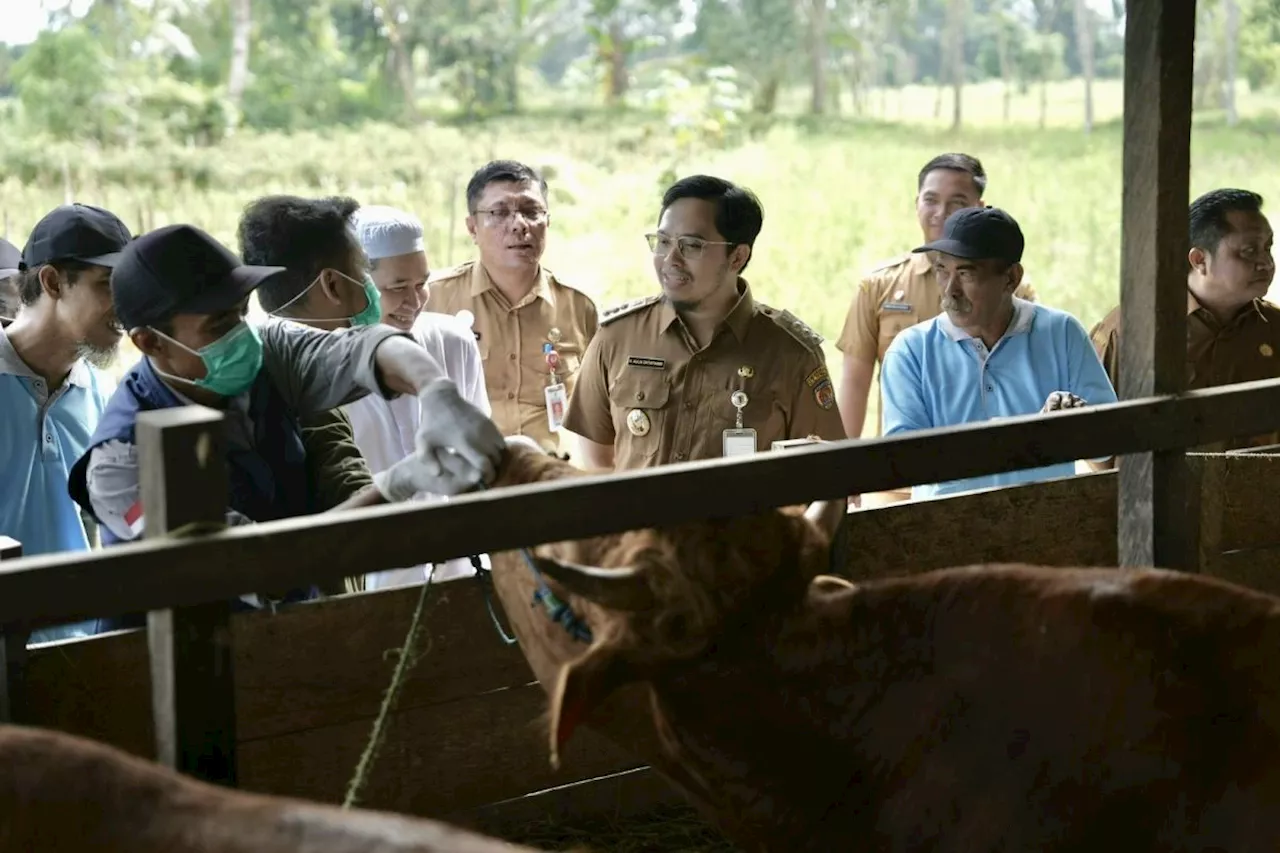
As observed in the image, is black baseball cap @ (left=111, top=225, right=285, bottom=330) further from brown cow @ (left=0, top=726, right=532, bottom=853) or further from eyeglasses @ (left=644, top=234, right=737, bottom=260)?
eyeglasses @ (left=644, top=234, right=737, bottom=260)

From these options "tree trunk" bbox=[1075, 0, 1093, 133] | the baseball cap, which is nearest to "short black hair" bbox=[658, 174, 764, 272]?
the baseball cap

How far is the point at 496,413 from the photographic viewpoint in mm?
6348

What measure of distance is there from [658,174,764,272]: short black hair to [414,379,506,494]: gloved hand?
8.16 feet

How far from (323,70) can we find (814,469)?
929 inches

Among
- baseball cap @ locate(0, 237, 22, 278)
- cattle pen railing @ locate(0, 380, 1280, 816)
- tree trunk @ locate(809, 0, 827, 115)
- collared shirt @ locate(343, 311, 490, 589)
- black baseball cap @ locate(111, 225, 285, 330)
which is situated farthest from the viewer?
tree trunk @ locate(809, 0, 827, 115)

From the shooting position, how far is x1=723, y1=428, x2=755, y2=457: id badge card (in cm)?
509

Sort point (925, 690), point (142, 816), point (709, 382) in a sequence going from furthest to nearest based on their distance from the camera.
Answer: point (709, 382) → point (925, 690) → point (142, 816)

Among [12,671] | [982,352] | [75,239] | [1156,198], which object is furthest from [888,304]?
[12,671]

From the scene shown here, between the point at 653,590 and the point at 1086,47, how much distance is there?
28.7 metres

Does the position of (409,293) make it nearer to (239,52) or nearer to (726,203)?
(726,203)

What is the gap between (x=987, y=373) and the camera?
5.38m

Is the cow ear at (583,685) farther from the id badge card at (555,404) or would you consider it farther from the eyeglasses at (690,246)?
the id badge card at (555,404)

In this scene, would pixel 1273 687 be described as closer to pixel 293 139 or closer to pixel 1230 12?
pixel 293 139

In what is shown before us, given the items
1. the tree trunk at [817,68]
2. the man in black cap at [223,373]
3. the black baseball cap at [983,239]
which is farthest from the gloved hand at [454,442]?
the tree trunk at [817,68]
